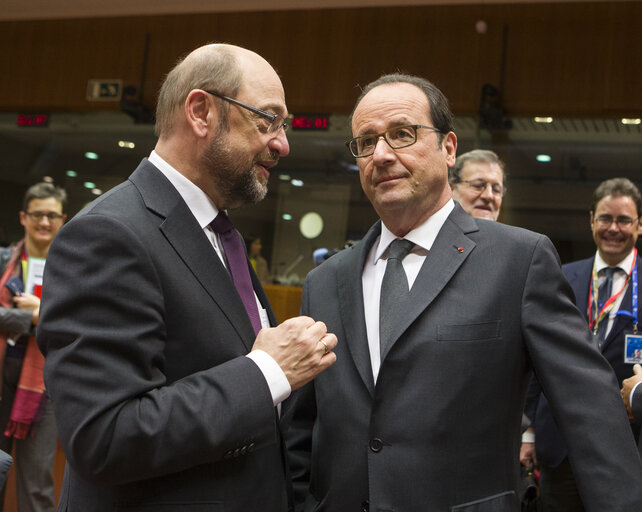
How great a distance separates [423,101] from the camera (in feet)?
6.25

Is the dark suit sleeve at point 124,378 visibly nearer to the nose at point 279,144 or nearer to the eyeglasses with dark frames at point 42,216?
the nose at point 279,144

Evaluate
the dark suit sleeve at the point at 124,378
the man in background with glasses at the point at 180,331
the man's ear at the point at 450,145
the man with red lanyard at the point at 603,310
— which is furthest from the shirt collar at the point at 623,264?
the dark suit sleeve at the point at 124,378

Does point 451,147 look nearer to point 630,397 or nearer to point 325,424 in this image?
point 325,424

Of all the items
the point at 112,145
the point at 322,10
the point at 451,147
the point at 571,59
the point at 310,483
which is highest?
the point at 322,10

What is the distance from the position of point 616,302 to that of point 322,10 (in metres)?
4.65

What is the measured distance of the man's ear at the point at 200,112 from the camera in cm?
151

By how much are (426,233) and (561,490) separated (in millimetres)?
1852

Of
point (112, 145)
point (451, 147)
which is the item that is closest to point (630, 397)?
point (451, 147)

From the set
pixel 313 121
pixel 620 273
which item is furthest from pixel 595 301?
pixel 313 121

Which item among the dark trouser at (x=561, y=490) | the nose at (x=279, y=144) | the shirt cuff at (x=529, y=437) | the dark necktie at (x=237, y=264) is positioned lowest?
the dark trouser at (x=561, y=490)

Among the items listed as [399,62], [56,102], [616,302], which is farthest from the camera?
[56,102]

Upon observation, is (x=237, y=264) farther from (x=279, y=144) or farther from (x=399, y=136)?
(x=399, y=136)

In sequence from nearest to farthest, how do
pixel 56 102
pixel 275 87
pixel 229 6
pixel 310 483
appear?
pixel 275 87 → pixel 310 483 → pixel 229 6 → pixel 56 102

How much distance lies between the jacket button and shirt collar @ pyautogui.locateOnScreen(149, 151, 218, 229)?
2.09ft
